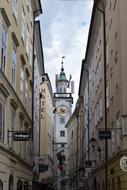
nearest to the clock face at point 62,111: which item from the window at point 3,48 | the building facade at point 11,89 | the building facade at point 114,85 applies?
the building facade at point 114,85

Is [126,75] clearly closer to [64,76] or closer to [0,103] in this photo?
[0,103]

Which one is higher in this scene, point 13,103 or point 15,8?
point 15,8

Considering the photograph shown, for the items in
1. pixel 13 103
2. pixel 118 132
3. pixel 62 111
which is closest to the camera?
pixel 13 103

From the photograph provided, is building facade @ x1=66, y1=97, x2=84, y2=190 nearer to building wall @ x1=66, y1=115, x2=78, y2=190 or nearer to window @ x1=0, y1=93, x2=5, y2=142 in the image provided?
building wall @ x1=66, y1=115, x2=78, y2=190

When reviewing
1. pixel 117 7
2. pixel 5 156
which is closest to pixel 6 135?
pixel 5 156

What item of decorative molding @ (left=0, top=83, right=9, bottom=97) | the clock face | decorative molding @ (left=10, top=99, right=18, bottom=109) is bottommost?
decorative molding @ (left=0, top=83, right=9, bottom=97)

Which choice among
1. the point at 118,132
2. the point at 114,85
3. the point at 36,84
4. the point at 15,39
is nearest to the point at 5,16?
the point at 15,39

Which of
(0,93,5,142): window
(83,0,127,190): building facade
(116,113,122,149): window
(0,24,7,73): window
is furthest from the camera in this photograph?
(116,113,122,149): window

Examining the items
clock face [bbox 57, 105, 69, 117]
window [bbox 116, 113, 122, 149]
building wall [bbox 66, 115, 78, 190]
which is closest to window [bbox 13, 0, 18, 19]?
window [bbox 116, 113, 122, 149]

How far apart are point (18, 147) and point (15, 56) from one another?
517 cm

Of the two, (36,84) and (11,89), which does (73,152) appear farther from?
(11,89)

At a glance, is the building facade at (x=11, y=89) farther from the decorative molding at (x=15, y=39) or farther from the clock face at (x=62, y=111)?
the clock face at (x=62, y=111)

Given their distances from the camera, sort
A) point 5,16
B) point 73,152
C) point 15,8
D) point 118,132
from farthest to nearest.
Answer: point 73,152, point 15,8, point 118,132, point 5,16

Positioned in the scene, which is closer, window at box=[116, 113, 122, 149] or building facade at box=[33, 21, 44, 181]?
window at box=[116, 113, 122, 149]
